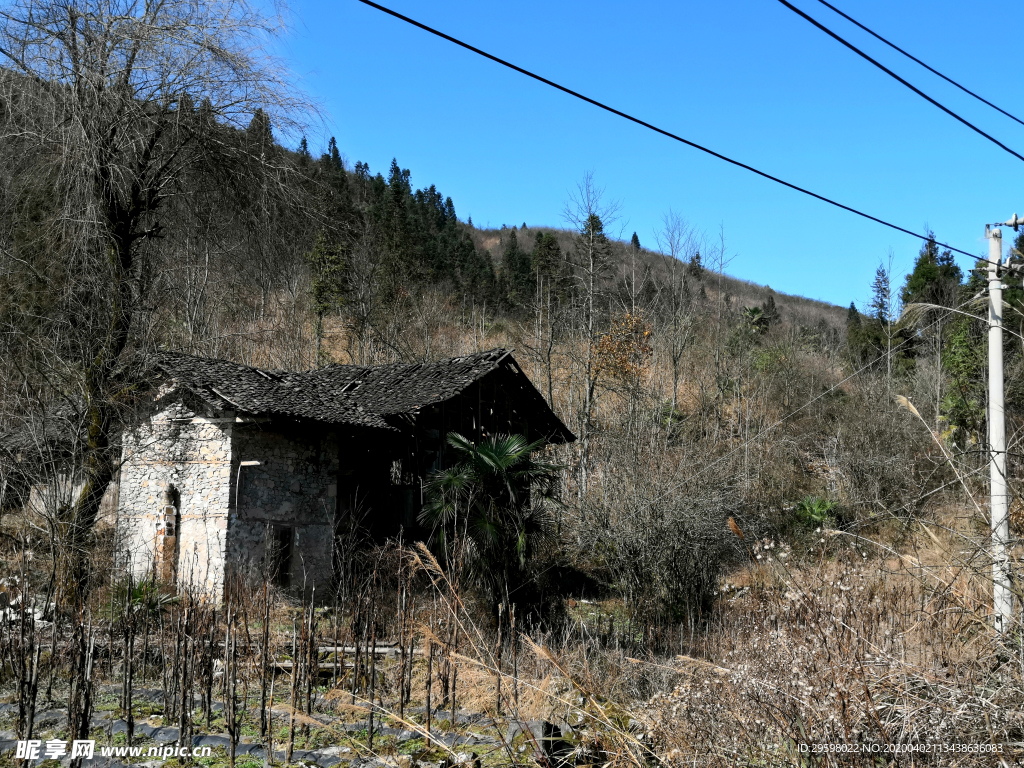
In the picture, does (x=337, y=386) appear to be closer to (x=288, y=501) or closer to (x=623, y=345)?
(x=288, y=501)

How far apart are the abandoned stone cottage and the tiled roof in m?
Result: 0.05

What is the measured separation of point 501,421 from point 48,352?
1060cm

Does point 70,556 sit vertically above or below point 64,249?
below

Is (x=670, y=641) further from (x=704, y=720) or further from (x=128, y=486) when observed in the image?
(x=128, y=486)

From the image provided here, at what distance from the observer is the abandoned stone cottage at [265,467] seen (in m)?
15.1

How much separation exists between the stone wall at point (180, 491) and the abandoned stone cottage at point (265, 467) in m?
0.03

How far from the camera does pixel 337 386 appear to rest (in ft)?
65.8

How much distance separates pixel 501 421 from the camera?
→ 20.2m

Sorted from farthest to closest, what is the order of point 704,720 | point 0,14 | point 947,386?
1. point 947,386
2. point 0,14
3. point 704,720

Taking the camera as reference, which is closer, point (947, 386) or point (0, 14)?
point (0, 14)

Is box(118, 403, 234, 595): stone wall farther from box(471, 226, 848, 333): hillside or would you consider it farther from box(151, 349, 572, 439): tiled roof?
box(471, 226, 848, 333): hillside

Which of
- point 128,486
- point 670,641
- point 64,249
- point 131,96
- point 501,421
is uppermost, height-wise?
point 131,96

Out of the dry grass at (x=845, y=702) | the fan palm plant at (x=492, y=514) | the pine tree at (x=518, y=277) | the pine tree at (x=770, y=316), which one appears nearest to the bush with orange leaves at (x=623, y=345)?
the fan palm plant at (x=492, y=514)

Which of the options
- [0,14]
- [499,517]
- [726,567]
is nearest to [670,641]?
[499,517]
